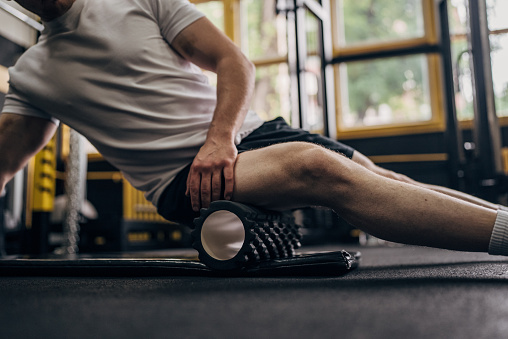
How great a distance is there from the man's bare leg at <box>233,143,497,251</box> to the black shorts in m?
0.17

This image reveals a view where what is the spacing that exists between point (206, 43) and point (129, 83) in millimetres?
227

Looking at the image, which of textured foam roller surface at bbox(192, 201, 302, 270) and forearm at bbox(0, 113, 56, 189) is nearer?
textured foam roller surface at bbox(192, 201, 302, 270)

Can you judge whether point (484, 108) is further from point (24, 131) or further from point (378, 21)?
point (24, 131)

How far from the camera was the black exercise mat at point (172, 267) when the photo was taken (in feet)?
3.48

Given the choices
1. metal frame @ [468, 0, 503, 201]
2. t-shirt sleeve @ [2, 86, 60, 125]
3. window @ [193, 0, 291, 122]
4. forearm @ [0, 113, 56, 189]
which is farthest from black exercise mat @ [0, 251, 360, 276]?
window @ [193, 0, 291, 122]

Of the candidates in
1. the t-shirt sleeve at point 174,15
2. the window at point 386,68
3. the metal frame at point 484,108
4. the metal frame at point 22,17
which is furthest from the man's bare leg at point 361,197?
the window at point 386,68

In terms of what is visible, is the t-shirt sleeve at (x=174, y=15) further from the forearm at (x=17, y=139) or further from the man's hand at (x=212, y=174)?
the forearm at (x=17, y=139)

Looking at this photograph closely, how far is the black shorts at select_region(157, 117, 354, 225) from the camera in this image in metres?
1.24

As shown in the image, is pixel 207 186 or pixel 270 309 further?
pixel 207 186

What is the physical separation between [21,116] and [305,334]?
1.14 metres

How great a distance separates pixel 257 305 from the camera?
0.69 m

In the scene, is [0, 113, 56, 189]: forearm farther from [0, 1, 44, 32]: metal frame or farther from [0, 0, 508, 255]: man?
[0, 1, 44, 32]: metal frame

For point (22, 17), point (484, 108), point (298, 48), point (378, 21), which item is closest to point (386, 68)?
point (378, 21)

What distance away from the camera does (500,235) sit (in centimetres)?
92
